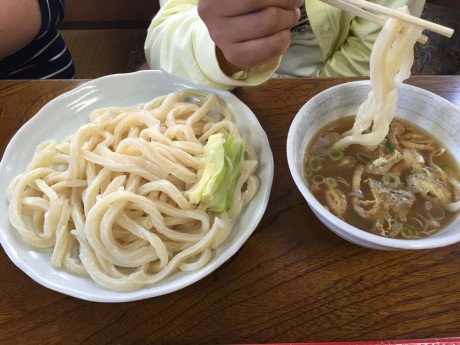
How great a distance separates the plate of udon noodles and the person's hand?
0.21 m

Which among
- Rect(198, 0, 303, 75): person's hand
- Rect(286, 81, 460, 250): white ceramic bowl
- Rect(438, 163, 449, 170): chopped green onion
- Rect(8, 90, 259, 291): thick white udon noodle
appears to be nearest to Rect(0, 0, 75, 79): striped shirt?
Rect(8, 90, 259, 291): thick white udon noodle

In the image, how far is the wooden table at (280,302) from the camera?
3.11 ft

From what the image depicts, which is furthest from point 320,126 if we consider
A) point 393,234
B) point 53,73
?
point 53,73

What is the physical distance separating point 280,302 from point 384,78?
595 millimetres

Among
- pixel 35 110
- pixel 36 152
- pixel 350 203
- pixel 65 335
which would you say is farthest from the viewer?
pixel 35 110

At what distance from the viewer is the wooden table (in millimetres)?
947

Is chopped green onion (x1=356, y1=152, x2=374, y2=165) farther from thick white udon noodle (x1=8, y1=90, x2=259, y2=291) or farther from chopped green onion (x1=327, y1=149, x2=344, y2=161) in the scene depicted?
thick white udon noodle (x1=8, y1=90, x2=259, y2=291)

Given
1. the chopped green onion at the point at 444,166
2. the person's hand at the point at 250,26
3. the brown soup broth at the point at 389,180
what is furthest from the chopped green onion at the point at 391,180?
the person's hand at the point at 250,26

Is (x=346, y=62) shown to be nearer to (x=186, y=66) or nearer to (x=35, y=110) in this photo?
(x=186, y=66)

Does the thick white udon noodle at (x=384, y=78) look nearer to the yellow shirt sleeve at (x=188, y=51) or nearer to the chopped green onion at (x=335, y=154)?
the chopped green onion at (x=335, y=154)

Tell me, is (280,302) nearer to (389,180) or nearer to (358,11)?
(389,180)

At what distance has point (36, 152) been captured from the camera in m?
1.21

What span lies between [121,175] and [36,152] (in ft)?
0.93

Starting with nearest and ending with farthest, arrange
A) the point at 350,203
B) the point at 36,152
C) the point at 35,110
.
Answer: the point at 350,203, the point at 36,152, the point at 35,110
